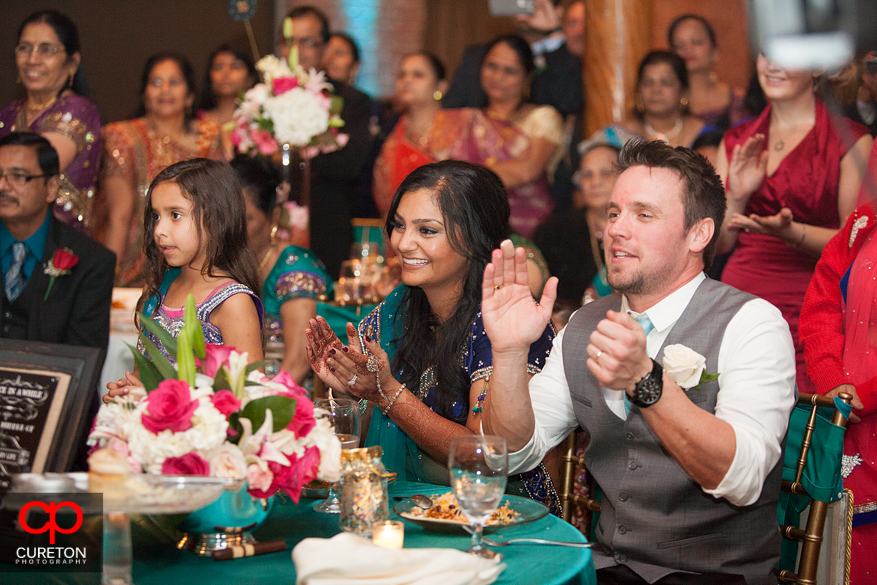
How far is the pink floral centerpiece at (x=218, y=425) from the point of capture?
1130 millimetres

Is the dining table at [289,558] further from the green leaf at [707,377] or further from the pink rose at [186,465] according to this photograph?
the green leaf at [707,377]

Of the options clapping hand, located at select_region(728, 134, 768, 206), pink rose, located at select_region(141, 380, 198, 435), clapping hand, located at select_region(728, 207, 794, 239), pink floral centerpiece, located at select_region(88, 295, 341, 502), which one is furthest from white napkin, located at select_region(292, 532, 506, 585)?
clapping hand, located at select_region(728, 134, 768, 206)

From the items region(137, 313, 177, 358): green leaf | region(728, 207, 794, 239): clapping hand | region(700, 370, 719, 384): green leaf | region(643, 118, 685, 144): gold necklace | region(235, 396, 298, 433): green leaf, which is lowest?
region(700, 370, 719, 384): green leaf

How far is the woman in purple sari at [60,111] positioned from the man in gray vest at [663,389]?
3.22 m

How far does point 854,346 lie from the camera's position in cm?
227

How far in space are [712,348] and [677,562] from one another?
0.44 meters

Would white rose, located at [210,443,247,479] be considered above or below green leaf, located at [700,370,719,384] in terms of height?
below

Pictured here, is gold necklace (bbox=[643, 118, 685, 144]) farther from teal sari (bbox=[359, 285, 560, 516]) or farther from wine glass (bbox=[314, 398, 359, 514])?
wine glass (bbox=[314, 398, 359, 514])

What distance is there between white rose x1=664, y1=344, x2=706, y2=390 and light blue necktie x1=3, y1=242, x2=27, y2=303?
2842 mm

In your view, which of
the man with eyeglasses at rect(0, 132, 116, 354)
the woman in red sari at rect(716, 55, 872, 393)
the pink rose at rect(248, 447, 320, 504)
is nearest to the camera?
the pink rose at rect(248, 447, 320, 504)

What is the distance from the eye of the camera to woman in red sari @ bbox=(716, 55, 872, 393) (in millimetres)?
3080

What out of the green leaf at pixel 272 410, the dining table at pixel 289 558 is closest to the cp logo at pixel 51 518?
the dining table at pixel 289 558

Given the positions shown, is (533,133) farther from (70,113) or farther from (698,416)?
(698,416)

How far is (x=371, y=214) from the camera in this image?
5062 mm
